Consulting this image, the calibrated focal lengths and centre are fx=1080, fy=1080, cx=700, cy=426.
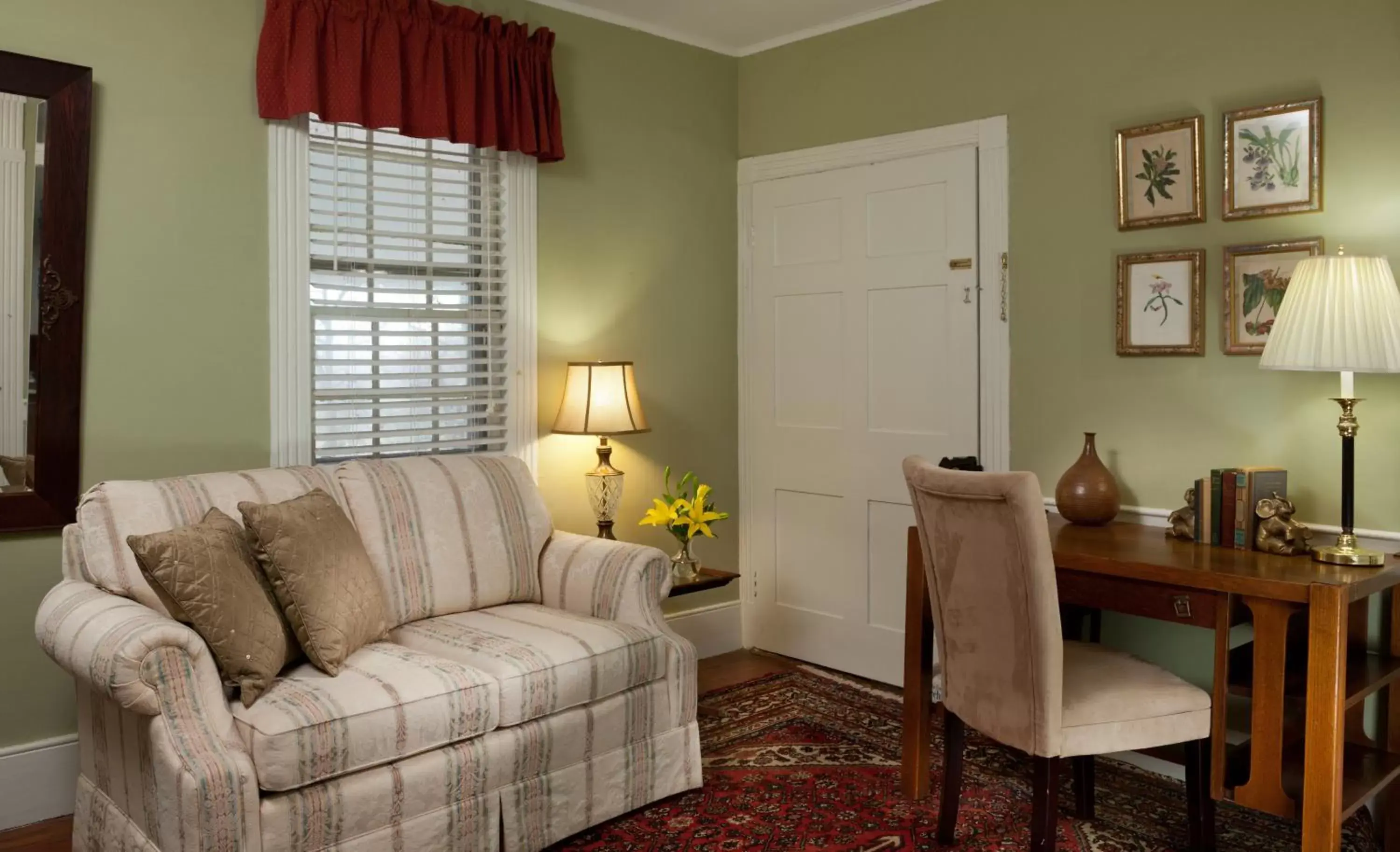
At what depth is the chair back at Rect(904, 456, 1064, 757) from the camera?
7.39 ft

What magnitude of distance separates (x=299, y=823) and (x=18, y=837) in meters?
1.07

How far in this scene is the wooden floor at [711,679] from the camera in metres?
2.71

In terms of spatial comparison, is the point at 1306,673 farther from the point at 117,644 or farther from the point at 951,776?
the point at 117,644

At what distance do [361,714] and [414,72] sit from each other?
80.4 inches

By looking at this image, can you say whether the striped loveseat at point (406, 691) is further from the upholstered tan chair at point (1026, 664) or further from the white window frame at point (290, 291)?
the upholstered tan chair at point (1026, 664)

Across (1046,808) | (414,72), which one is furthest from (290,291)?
(1046,808)

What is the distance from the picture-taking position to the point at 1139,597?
8.31 ft

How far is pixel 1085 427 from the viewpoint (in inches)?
133

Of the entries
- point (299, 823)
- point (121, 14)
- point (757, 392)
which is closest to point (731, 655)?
point (757, 392)

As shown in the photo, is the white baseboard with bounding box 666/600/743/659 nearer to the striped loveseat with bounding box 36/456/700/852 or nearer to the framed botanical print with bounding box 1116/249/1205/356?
the striped loveseat with bounding box 36/456/700/852

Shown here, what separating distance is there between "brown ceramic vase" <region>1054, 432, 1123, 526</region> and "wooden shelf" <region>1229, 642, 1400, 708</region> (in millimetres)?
489

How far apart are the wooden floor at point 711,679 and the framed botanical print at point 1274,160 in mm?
2319

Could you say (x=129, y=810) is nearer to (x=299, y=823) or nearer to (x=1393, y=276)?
(x=299, y=823)

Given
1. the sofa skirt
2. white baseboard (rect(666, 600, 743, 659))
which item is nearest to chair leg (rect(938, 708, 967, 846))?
the sofa skirt
